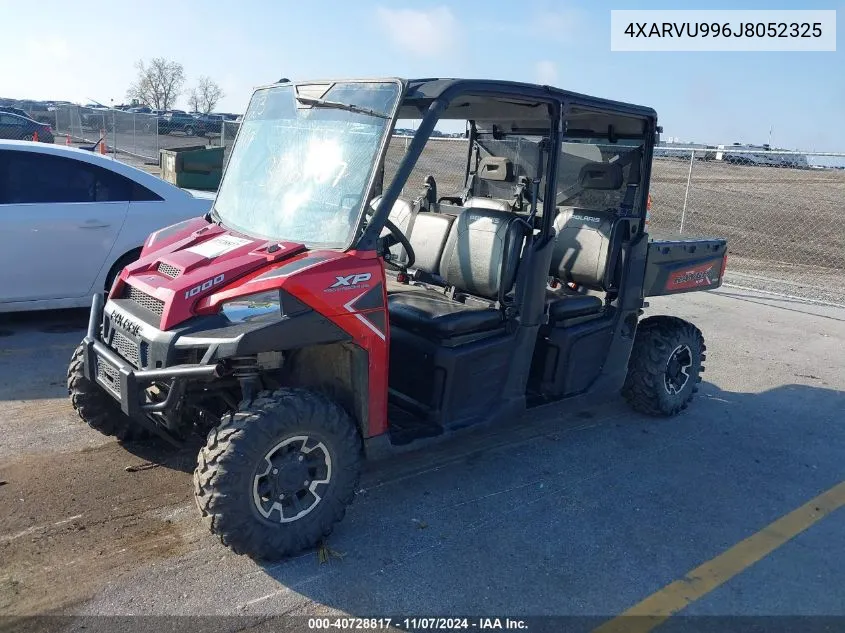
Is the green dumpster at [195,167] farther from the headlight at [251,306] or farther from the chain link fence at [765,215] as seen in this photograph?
the headlight at [251,306]

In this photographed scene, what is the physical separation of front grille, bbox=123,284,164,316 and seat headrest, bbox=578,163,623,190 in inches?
125

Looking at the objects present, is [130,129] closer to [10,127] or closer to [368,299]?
[10,127]

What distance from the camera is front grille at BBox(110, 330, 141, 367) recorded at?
3444 mm

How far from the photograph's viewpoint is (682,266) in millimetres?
5422

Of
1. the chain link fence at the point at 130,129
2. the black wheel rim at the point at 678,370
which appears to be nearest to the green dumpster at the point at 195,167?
the chain link fence at the point at 130,129

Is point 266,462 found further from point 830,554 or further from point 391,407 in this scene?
point 830,554

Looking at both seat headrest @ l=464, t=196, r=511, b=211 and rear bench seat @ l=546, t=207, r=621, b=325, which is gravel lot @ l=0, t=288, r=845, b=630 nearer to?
rear bench seat @ l=546, t=207, r=621, b=325

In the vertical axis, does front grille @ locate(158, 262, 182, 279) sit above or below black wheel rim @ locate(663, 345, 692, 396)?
above

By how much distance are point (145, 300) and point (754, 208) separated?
22.1 m

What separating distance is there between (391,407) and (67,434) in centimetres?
206

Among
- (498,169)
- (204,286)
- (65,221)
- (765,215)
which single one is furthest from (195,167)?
(765,215)

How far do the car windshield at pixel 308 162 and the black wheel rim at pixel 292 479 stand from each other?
38.4 inches

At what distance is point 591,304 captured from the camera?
4.91 meters

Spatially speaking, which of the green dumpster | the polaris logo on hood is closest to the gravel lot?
the polaris logo on hood
